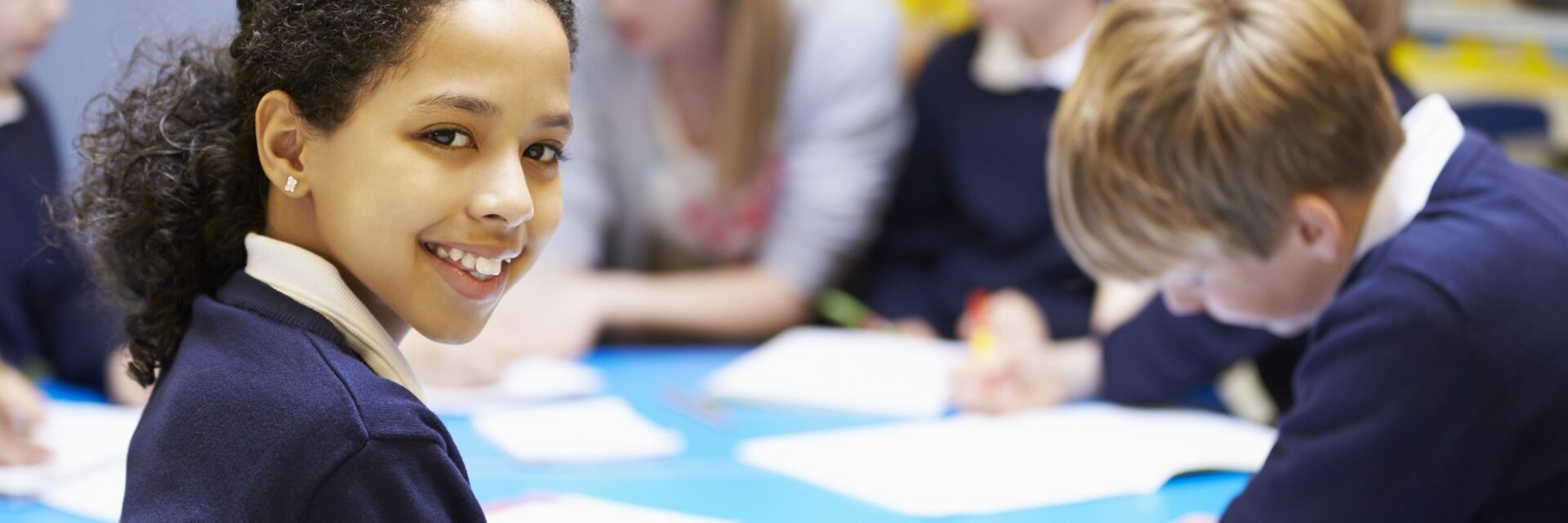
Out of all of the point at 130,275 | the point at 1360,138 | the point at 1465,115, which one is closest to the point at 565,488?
the point at 130,275

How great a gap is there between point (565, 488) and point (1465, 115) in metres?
1.71

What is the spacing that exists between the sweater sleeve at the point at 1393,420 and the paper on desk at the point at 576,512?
1.27 ft

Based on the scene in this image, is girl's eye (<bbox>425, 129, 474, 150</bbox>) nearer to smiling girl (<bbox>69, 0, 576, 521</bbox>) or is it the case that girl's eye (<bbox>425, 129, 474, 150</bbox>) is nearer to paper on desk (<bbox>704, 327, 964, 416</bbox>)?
smiling girl (<bbox>69, 0, 576, 521</bbox>)

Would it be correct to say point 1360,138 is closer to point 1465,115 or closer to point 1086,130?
point 1086,130

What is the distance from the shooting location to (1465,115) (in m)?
2.19

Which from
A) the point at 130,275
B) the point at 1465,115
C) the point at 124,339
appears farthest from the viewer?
the point at 1465,115

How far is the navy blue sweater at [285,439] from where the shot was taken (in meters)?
0.62

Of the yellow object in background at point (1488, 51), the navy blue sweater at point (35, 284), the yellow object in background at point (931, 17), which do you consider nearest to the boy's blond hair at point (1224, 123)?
the navy blue sweater at point (35, 284)

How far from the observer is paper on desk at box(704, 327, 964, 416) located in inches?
52.1

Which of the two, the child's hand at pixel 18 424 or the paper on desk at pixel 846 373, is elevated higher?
the child's hand at pixel 18 424

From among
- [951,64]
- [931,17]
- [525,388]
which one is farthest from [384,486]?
[931,17]

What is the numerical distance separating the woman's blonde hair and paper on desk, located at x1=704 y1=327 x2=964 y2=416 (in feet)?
0.92

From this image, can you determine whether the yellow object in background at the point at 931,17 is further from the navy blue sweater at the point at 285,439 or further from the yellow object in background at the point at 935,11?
the navy blue sweater at the point at 285,439

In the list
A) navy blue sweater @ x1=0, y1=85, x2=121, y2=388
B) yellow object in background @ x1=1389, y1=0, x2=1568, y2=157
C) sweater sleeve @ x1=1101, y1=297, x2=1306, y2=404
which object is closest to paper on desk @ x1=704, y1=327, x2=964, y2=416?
sweater sleeve @ x1=1101, y1=297, x2=1306, y2=404
